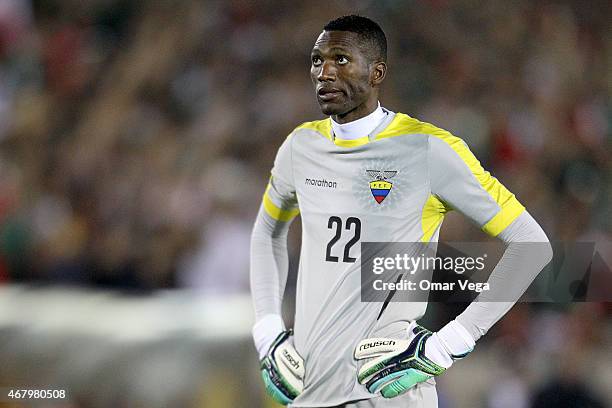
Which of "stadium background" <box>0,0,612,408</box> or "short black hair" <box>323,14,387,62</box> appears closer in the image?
"short black hair" <box>323,14,387,62</box>

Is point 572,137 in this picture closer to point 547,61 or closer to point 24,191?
point 547,61

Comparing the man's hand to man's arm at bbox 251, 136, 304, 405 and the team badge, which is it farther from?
the team badge

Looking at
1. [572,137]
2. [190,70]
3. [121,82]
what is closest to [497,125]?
[572,137]

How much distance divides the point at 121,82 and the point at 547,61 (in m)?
2.53

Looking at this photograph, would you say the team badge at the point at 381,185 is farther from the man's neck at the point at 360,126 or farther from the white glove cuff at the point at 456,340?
the white glove cuff at the point at 456,340

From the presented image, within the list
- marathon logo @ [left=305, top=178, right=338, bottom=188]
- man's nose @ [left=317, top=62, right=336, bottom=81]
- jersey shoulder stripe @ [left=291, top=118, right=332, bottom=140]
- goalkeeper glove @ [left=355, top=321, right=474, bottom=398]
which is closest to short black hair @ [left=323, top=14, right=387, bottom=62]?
man's nose @ [left=317, top=62, right=336, bottom=81]

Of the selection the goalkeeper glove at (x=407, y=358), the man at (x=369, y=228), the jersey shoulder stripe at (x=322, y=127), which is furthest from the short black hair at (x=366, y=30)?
the goalkeeper glove at (x=407, y=358)

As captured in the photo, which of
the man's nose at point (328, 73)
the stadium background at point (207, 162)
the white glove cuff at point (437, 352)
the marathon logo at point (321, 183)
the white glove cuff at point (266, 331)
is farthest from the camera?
the stadium background at point (207, 162)

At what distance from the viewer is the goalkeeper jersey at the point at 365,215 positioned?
2668 millimetres

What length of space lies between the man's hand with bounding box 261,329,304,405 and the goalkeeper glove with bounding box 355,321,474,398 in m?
0.22

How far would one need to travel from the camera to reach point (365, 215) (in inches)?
108

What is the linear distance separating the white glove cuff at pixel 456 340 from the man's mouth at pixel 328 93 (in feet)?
2.46

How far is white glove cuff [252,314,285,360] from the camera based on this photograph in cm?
295

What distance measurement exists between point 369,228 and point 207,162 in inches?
102
